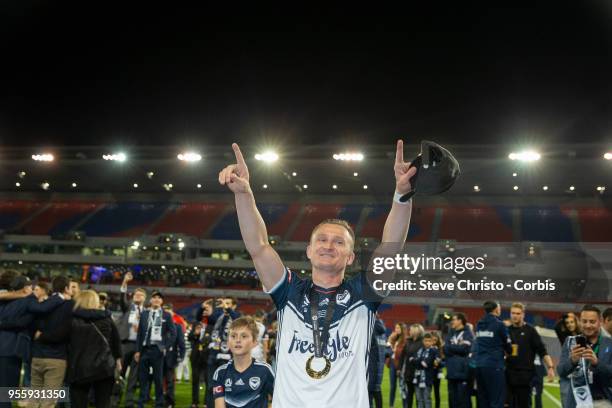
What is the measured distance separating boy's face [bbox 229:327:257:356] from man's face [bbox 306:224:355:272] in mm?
2281

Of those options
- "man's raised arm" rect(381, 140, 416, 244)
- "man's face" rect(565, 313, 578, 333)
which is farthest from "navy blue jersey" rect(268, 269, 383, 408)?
"man's face" rect(565, 313, 578, 333)

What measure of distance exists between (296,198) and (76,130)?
19.0 m

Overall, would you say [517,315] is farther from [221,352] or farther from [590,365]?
[221,352]

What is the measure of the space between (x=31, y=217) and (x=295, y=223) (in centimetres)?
2137

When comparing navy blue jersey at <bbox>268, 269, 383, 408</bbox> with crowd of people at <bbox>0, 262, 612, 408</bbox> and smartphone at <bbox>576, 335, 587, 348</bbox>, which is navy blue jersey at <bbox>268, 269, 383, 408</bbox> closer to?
crowd of people at <bbox>0, 262, 612, 408</bbox>

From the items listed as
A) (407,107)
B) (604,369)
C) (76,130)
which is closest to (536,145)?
(407,107)

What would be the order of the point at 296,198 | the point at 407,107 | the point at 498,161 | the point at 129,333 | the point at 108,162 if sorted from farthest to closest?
1. the point at 296,198
2. the point at 108,162
3. the point at 498,161
4. the point at 407,107
5. the point at 129,333

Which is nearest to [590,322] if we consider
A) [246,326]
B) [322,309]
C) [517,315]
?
[246,326]

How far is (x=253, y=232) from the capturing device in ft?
9.41

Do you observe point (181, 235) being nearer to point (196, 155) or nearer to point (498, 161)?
point (196, 155)

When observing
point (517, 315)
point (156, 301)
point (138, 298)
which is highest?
point (138, 298)

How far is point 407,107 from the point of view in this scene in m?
23.5

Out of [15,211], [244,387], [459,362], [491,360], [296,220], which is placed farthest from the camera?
[15,211]

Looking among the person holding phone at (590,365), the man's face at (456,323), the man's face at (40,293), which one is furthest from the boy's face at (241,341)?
the man's face at (456,323)
